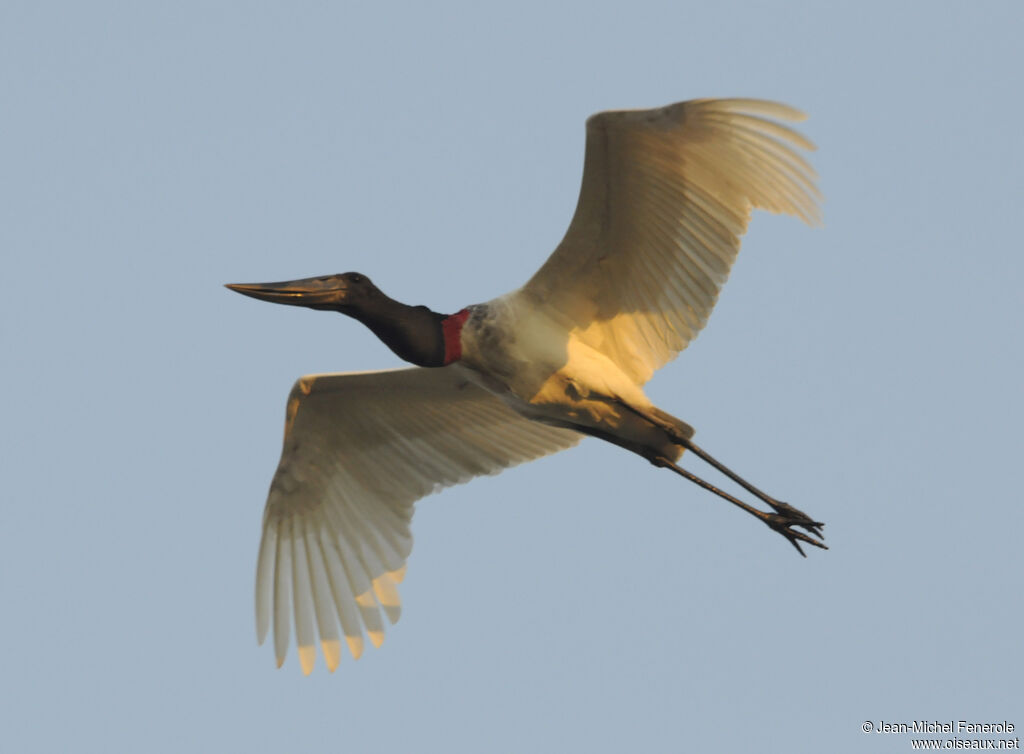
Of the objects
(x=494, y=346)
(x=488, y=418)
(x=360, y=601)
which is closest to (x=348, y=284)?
(x=494, y=346)

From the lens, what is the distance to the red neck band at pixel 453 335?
992 cm

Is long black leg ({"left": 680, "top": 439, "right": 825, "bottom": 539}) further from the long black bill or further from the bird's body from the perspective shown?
the long black bill

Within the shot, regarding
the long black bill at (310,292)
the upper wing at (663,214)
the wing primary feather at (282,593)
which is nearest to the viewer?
the upper wing at (663,214)

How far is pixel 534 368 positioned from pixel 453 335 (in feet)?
1.91

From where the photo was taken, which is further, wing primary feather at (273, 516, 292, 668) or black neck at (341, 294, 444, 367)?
wing primary feather at (273, 516, 292, 668)

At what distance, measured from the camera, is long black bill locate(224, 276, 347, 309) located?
32.1 feet

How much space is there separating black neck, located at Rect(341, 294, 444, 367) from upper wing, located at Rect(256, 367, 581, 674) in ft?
3.31

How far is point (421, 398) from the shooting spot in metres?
11.2

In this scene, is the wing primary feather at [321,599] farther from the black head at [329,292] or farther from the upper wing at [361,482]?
the black head at [329,292]

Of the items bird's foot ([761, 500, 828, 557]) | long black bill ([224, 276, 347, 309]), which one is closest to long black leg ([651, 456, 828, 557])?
bird's foot ([761, 500, 828, 557])

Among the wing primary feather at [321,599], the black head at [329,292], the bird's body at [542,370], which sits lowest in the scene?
the wing primary feather at [321,599]

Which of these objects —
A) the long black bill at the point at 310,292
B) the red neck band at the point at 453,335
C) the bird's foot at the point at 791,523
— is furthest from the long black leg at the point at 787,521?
the long black bill at the point at 310,292

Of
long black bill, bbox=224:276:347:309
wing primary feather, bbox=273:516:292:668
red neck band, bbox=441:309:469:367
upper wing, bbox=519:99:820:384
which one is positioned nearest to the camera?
upper wing, bbox=519:99:820:384

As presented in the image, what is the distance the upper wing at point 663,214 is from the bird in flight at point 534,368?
0.04ft
